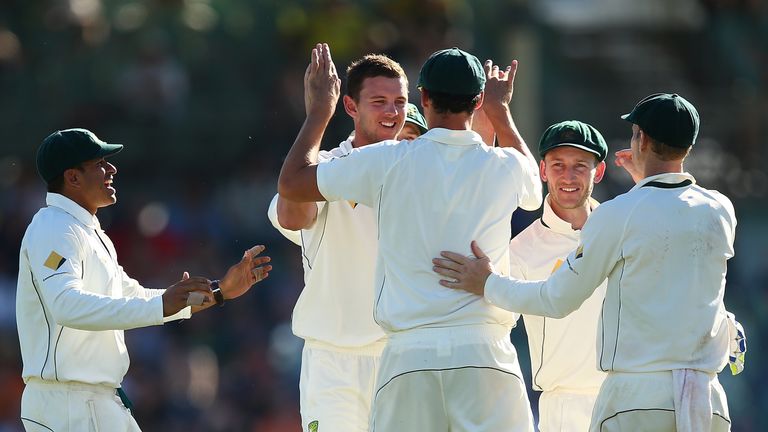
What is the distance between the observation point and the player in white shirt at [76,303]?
6.48m

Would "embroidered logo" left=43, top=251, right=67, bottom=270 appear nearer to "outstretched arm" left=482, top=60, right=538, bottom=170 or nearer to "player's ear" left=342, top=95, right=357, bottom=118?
"player's ear" left=342, top=95, right=357, bottom=118

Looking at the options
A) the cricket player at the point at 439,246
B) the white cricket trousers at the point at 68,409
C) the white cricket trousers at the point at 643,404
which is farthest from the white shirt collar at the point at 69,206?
the white cricket trousers at the point at 643,404

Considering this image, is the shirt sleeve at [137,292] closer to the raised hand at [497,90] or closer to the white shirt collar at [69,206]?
the white shirt collar at [69,206]

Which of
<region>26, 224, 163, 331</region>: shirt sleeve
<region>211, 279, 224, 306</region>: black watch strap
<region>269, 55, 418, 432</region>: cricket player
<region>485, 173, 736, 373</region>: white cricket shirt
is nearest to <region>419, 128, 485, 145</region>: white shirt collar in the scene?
<region>485, 173, 736, 373</region>: white cricket shirt

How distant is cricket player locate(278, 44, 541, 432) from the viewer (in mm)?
5957

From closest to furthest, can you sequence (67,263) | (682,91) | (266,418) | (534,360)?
(67,263) → (534,360) → (266,418) → (682,91)

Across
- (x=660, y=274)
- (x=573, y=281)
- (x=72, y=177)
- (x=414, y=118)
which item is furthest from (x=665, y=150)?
(x=72, y=177)

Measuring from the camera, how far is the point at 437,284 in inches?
238

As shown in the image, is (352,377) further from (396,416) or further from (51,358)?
(51,358)

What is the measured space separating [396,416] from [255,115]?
365 inches

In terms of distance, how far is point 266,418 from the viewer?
1316cm

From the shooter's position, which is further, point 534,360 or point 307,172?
point 534,360

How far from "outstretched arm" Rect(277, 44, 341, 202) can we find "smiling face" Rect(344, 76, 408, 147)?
252mm

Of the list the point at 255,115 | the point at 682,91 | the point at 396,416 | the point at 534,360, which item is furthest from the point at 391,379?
the point at 682,91
